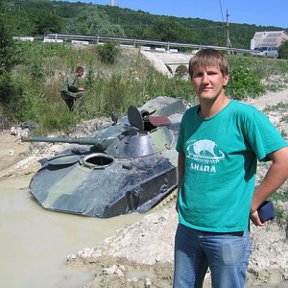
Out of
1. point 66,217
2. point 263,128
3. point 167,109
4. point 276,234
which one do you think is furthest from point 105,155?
point 263,128

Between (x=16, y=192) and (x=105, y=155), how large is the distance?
5.81 ft

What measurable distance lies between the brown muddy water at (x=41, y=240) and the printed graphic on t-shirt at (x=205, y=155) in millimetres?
2824

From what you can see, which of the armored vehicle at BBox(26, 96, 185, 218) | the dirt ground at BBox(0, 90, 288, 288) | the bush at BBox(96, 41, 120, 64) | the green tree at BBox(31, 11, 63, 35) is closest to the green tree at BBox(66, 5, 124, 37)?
the green tree at BBox(31, 11, 63, 35)

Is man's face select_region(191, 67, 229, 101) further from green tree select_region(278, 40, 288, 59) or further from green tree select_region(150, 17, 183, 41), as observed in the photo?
green tree select_region(150, 17, 183, 41)

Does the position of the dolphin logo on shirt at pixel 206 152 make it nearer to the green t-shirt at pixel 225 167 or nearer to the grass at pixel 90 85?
the green t-shirt at pixel 225 167

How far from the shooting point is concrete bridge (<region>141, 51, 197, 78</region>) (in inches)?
973

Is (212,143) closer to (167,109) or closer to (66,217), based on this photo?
(66,217)

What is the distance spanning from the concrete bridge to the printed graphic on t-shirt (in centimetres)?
2129

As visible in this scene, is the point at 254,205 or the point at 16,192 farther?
the point at 16,192

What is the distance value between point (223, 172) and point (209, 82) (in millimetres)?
480

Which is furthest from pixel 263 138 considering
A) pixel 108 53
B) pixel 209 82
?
pixel 108 53

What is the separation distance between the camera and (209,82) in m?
2.88

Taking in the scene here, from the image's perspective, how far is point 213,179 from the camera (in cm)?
288

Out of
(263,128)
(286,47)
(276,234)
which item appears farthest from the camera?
(286,47)
